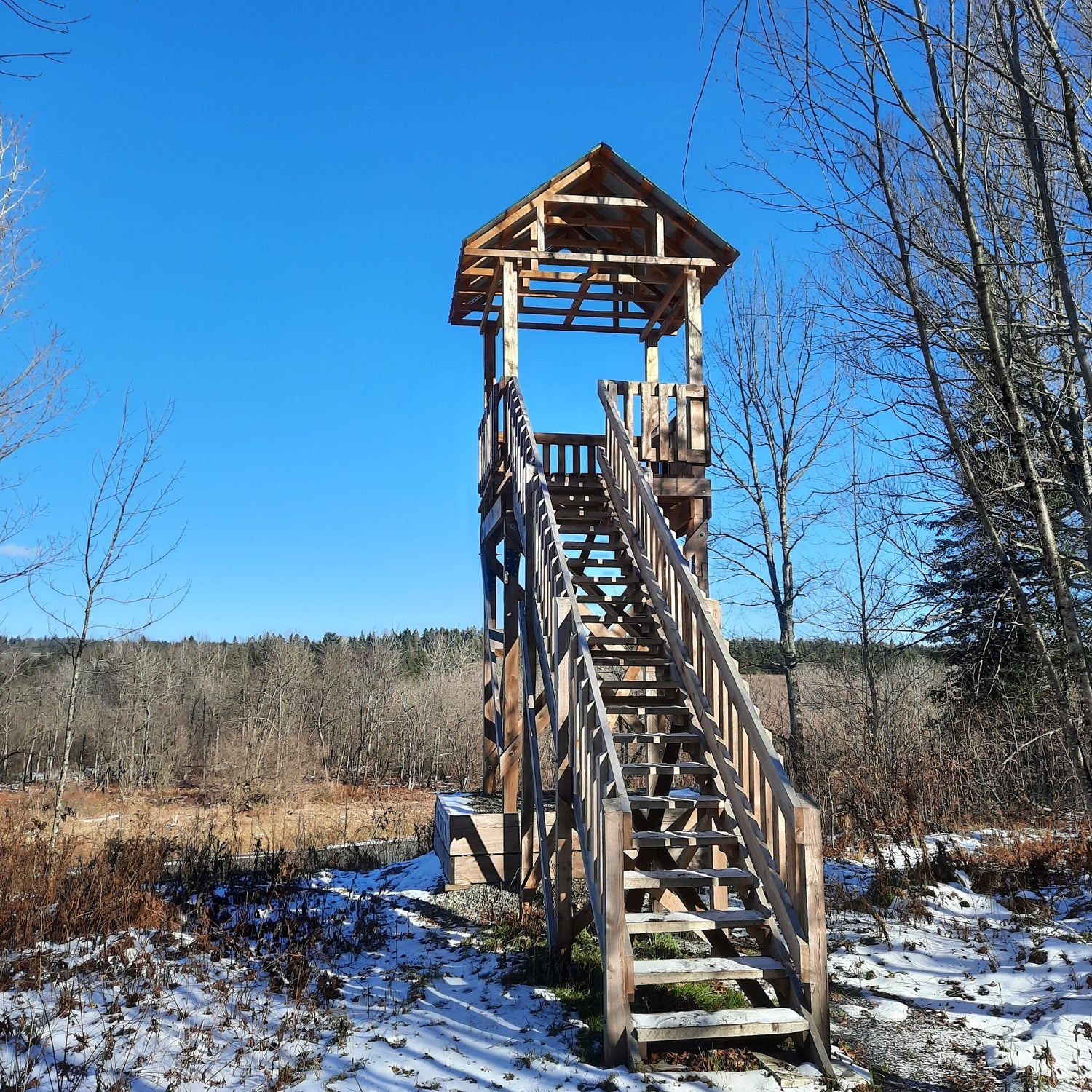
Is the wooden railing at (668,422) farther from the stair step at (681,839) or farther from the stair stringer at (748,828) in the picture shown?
the stair step at (681,839)

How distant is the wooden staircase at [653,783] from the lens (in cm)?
518

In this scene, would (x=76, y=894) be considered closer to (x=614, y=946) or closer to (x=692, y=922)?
(x=614, y=946)

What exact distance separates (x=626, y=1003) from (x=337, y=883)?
812 centimetres

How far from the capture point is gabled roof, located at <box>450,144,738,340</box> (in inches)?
454

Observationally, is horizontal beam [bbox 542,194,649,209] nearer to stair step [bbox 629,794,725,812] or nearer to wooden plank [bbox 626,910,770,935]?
stair step [bbox 629,794,725,812]

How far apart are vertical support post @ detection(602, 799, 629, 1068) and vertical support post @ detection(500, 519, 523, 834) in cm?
595

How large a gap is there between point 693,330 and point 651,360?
2.12 m

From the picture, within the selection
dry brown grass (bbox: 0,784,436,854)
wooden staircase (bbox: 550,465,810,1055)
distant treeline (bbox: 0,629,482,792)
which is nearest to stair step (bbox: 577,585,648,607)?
wooden staircase (bbox: 550,465,810,1055)

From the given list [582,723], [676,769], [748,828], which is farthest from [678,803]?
[582,723]

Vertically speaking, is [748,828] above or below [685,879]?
above

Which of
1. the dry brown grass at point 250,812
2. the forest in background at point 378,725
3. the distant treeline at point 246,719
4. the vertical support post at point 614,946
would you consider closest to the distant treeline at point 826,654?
the forest in background at point 378,725

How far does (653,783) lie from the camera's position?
23.5 ft

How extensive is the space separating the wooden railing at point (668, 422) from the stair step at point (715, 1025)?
6663 mm

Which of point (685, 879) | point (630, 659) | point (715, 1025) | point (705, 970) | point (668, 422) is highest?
point (668, 422)
